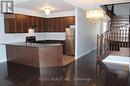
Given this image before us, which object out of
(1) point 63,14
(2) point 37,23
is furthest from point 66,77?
(1) point 63,14

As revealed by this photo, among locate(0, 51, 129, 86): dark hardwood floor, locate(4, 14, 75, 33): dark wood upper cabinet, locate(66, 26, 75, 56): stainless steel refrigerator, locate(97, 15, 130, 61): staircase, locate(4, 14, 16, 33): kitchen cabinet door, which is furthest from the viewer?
locate(66, 26, 75, 56): stainless steel refrigerator

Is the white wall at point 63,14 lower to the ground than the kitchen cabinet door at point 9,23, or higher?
higher

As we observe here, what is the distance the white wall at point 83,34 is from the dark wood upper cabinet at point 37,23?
0.67 metres

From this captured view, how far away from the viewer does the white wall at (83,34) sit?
21.3ft

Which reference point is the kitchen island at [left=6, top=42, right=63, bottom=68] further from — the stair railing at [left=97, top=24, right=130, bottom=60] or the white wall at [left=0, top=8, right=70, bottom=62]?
the stair railing at [left=97, top=24, right=130, bottom=60]

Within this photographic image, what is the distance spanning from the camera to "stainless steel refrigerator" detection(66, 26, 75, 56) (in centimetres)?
696

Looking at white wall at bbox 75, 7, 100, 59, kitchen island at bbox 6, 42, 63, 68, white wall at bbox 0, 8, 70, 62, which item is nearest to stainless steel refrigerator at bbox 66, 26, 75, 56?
white wall at bbox 75, 7, 100, 59

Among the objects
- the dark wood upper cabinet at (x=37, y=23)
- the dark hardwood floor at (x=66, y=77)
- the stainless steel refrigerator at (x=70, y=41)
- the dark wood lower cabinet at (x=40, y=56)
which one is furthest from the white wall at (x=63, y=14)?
the dark hardwood floor at (x=66, y=77)

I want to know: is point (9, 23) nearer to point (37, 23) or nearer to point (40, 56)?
point (37, 23)

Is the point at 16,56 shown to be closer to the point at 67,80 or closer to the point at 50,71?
the point at 50,71

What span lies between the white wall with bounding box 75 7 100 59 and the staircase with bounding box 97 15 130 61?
1.02 m

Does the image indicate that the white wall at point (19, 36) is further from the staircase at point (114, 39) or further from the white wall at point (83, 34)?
the staircase at point (114, 39)

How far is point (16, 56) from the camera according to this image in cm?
567

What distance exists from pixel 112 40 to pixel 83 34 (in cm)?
150
